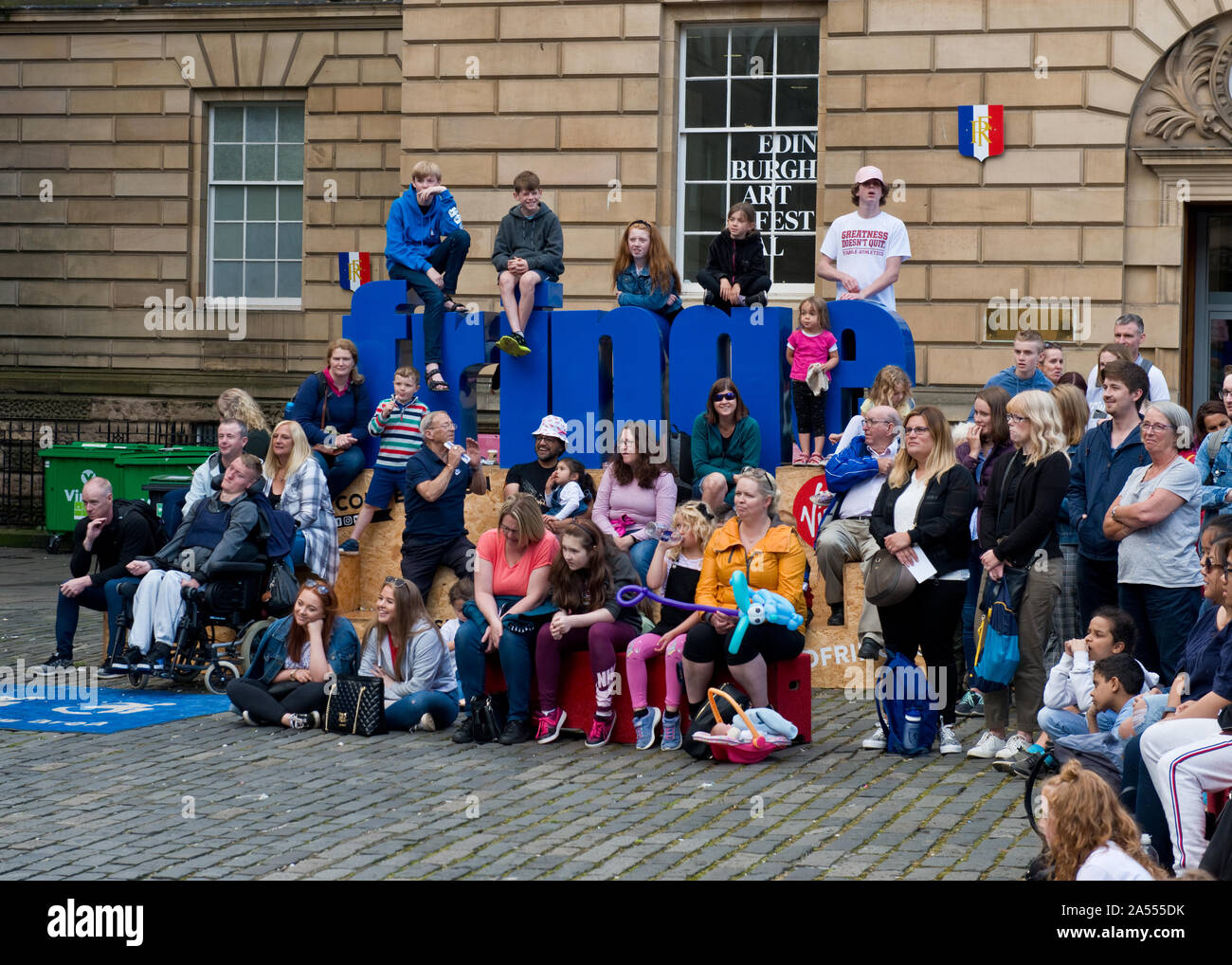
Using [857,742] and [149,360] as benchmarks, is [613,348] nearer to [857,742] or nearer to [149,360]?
[857,742]

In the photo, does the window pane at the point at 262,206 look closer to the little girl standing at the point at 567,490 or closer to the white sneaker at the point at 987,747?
the little girl standing at the point at 567,490

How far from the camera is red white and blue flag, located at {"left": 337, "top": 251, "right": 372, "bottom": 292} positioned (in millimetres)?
21297

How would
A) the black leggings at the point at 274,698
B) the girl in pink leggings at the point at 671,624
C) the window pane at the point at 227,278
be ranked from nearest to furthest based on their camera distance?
the girl in pink leggings at the point at 671,624
the black leggings at the point at 274,698
the window pane at the point at 227,278

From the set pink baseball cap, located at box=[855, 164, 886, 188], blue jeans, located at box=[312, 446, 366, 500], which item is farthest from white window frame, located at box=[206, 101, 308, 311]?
pink baseball cap, located at box=[855, 164, 886, 188]

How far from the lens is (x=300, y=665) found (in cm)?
994

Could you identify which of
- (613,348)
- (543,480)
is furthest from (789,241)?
(543,480)

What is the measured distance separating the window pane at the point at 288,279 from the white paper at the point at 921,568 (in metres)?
15.4

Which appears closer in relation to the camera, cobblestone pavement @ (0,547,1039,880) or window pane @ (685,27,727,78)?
cobblestone pavement @ (0,547,1039,880)

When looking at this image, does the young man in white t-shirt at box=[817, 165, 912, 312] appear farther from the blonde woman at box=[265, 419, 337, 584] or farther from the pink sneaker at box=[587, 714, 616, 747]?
the pink sneaker at box=[587, 714, 616, 747]

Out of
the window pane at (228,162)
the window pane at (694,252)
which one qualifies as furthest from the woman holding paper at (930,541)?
the window pane at (228,162)

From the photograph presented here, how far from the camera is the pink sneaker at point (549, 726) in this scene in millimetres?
9477

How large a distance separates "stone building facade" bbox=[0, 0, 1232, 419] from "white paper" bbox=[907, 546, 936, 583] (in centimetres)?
901

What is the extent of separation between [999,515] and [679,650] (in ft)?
6.48

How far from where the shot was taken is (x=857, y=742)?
9.27 m
